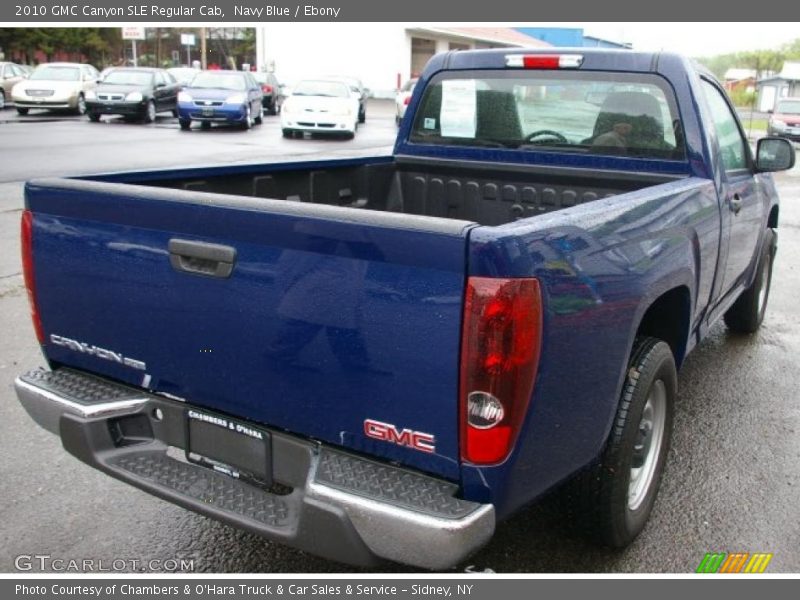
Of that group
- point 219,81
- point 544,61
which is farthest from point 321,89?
point 544,61

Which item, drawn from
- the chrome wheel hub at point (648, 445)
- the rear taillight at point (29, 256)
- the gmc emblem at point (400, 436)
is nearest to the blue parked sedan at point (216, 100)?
the rear taillight at point (29, 256)

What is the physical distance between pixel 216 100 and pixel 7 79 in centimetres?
996

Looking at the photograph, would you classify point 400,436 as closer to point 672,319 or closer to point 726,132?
point 672,319

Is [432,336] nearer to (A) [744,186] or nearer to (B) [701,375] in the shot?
(A) [744,186]

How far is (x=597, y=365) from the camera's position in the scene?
2467 mm

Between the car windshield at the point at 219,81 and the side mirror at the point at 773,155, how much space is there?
19.9 m

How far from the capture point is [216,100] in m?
22.1

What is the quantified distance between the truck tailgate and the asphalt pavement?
75 cm

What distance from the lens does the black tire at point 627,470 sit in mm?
2777

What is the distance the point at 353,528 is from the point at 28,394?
4.77 feet

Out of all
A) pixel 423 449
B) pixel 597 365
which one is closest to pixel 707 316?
pixel 597 365

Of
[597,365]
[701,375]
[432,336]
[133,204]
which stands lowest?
[701,375]

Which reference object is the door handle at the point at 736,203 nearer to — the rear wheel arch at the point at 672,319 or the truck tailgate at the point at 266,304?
the rear wheel arch at the point at 672,319
